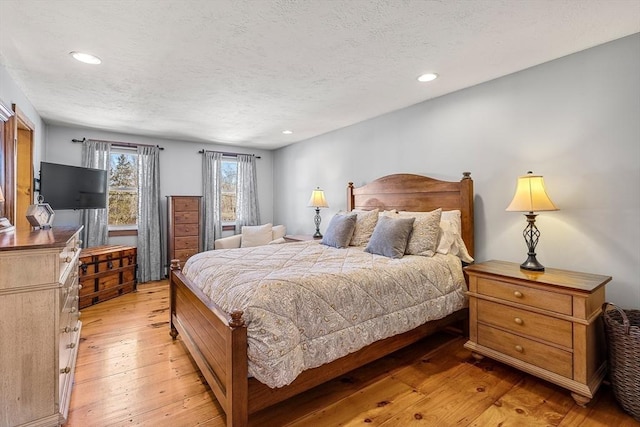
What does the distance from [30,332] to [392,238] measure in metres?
2.47

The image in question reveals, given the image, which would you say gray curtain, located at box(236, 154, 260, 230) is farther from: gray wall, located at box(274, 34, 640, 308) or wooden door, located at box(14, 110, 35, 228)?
gray wall, located at box(274, 34, 640, 308)

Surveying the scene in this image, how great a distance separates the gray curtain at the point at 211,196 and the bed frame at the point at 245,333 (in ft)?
8.51

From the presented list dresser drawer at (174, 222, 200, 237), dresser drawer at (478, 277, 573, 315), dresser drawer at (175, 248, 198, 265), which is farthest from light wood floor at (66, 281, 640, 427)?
dresser drawer at (174, 222, 200, 237)

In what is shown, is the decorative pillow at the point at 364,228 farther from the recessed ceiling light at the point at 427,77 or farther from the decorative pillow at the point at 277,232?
the decorative pillow at the point at 277,232

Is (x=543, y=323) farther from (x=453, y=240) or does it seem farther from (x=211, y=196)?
(x=211, y=196)

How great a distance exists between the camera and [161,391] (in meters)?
2.05

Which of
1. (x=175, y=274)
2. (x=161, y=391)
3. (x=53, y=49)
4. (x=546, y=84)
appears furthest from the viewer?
(x=175, y=274)

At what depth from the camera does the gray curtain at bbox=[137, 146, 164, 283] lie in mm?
4863

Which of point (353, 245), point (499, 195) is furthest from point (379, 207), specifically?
point (499, 195)

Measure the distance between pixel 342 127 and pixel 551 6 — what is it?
2.96 metres

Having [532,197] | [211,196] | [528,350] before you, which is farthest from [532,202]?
[211,196]

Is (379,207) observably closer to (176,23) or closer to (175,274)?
(175,274)

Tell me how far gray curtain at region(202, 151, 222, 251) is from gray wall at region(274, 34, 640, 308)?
3.44 metres

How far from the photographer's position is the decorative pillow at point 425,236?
2734 millimetres
